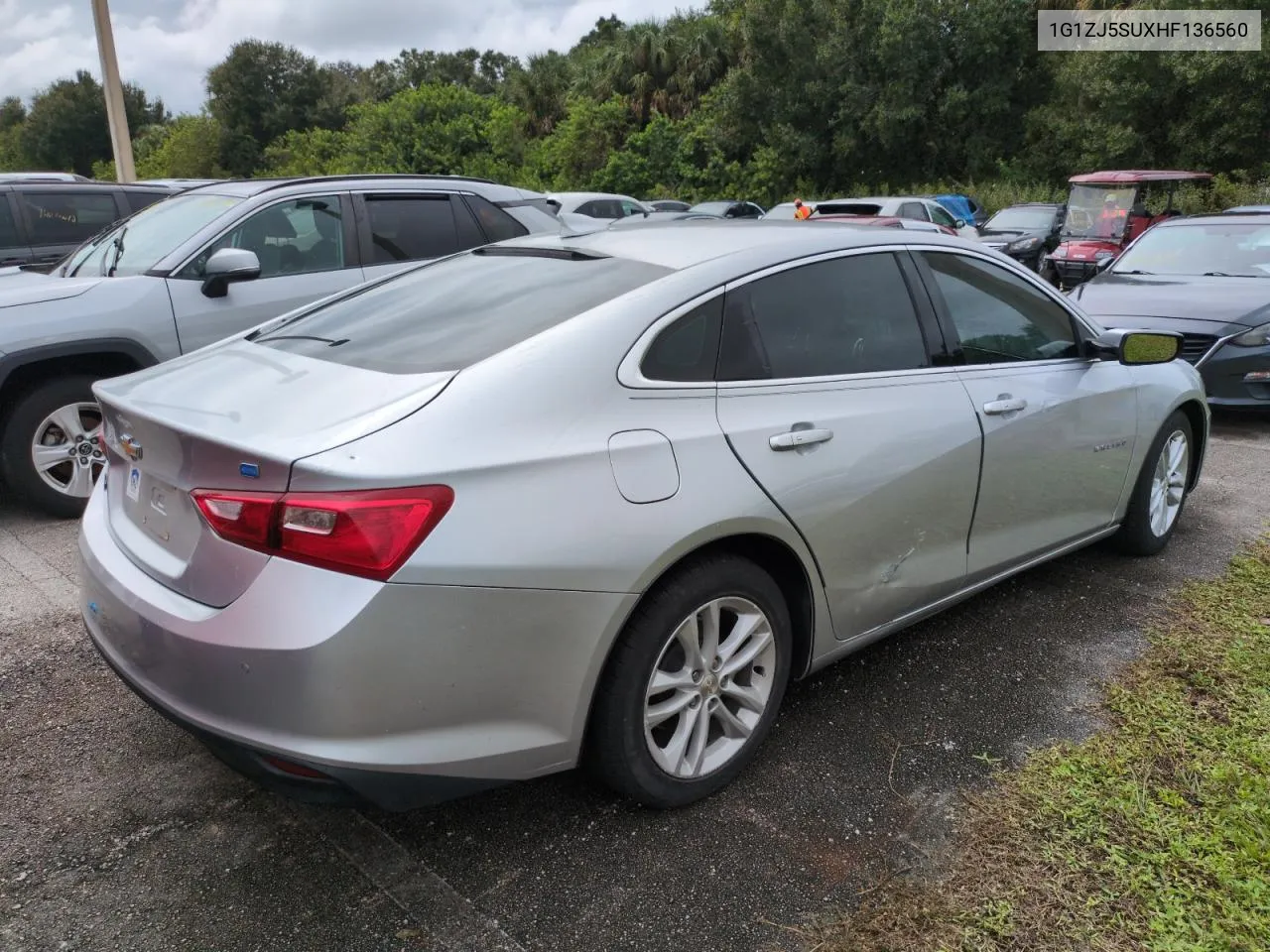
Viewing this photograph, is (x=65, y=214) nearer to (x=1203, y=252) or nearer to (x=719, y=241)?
(x=719, y=241)

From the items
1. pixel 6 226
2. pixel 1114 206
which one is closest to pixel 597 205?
pixel 1114 206

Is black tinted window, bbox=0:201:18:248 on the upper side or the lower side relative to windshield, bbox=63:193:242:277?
upper

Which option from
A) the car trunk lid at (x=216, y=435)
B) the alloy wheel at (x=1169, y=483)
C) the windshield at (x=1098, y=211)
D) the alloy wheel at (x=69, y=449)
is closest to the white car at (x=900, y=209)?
the windshield at (x=1098, y=211)

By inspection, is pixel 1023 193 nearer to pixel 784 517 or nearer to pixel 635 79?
pixel 635 79

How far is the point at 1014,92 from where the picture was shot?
28797mm

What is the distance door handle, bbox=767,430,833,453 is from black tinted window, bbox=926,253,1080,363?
92 cm

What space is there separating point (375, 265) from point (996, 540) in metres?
4.19

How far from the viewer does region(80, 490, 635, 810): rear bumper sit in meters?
1.98

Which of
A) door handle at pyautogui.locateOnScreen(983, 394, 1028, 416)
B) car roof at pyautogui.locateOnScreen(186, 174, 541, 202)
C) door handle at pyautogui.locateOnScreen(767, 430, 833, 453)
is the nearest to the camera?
door handle at pyautogui.locateOnScreen(767, 430, 833, 453)

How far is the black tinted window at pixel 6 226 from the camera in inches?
299

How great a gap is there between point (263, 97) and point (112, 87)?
44669mm

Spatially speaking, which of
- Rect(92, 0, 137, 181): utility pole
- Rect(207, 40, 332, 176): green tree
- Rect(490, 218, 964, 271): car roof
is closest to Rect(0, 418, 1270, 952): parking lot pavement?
Rect(490, 218, 964, 271): car roof

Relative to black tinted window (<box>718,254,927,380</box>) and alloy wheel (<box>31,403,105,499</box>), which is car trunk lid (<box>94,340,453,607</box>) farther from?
alloy wheel (<box>31,403,105,499</box>)

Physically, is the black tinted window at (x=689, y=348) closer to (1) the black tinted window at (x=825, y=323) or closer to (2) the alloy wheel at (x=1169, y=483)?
(1) the black tinted window at (x=825, y=323)
